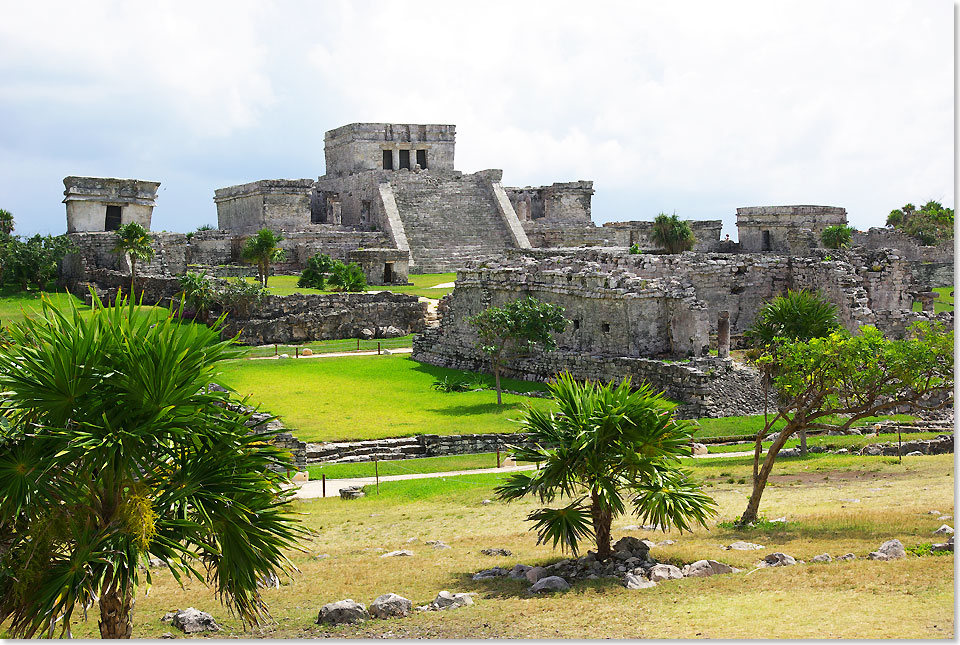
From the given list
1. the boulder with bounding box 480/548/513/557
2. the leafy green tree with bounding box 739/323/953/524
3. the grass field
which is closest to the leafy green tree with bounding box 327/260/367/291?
the grass field

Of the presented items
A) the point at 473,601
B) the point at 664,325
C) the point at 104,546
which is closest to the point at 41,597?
the point at 104,546

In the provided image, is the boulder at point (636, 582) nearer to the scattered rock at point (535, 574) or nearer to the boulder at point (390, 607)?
the scattered rock at point (535, 574)

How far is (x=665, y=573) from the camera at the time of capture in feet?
31.9

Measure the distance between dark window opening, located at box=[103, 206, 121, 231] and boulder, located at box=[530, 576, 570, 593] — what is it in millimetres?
33006

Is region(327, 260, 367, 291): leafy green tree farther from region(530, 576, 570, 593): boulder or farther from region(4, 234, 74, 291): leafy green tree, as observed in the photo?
region(530, 576, 570, 593): boulder

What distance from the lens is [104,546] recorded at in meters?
7.33

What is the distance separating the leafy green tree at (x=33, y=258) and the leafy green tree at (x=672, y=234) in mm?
24936

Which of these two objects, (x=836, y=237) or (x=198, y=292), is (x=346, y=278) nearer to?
(x=198, y=292)

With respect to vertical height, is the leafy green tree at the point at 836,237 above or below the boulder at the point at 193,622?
above

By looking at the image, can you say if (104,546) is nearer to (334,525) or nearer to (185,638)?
(185,638)

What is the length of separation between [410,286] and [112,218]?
11.3 m

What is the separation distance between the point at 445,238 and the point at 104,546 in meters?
38.4

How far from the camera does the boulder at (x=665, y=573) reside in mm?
9672

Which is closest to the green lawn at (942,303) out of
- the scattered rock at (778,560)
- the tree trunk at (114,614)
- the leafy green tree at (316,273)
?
the leafy green tree at (316,273)
